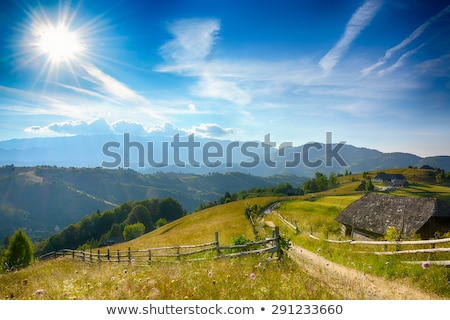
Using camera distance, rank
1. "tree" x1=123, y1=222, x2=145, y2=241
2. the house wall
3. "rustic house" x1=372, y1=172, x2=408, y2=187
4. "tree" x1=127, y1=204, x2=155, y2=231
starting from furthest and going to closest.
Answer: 1. "rustic house" x1=372, y1=172, x2=408, y2=187
2. "tree" x1=127, y1=204, x2=155, y2=231
3. "tree" x1=123, y1=222, x2=145, y2=241
4. the house wall

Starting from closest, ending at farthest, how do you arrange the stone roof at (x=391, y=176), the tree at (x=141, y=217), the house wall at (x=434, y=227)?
the house wall at (x=434, y=227)
the tree at (x=141, y=217)
the stone roof at (x=391, y=176)

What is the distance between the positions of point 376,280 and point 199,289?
18.3 feet

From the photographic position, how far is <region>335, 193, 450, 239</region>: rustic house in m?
25.1

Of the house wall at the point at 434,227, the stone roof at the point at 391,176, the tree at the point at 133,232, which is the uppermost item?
the stone roof at the point at 391,176

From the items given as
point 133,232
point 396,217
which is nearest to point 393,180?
point 396,217

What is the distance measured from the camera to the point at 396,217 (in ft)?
87.2

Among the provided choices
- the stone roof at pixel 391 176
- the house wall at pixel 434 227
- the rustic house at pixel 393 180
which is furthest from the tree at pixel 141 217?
the stone roof at pixel 391 176

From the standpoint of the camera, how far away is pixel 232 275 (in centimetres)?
695

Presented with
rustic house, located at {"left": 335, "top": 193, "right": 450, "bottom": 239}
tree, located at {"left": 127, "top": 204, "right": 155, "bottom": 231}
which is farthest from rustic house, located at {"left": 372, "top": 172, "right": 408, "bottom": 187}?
tree, located at {"left": 127, "top": 204, "right": 155, "bottom": 231}

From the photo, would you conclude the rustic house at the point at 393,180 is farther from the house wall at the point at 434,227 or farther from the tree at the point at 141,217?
the tree at the point at 141,217

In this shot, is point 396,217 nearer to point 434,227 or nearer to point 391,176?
point 434,227

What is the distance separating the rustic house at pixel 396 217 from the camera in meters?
25.1

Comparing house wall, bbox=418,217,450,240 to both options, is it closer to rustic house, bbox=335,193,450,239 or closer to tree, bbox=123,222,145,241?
rustic house, bbox=335,193,450,239
